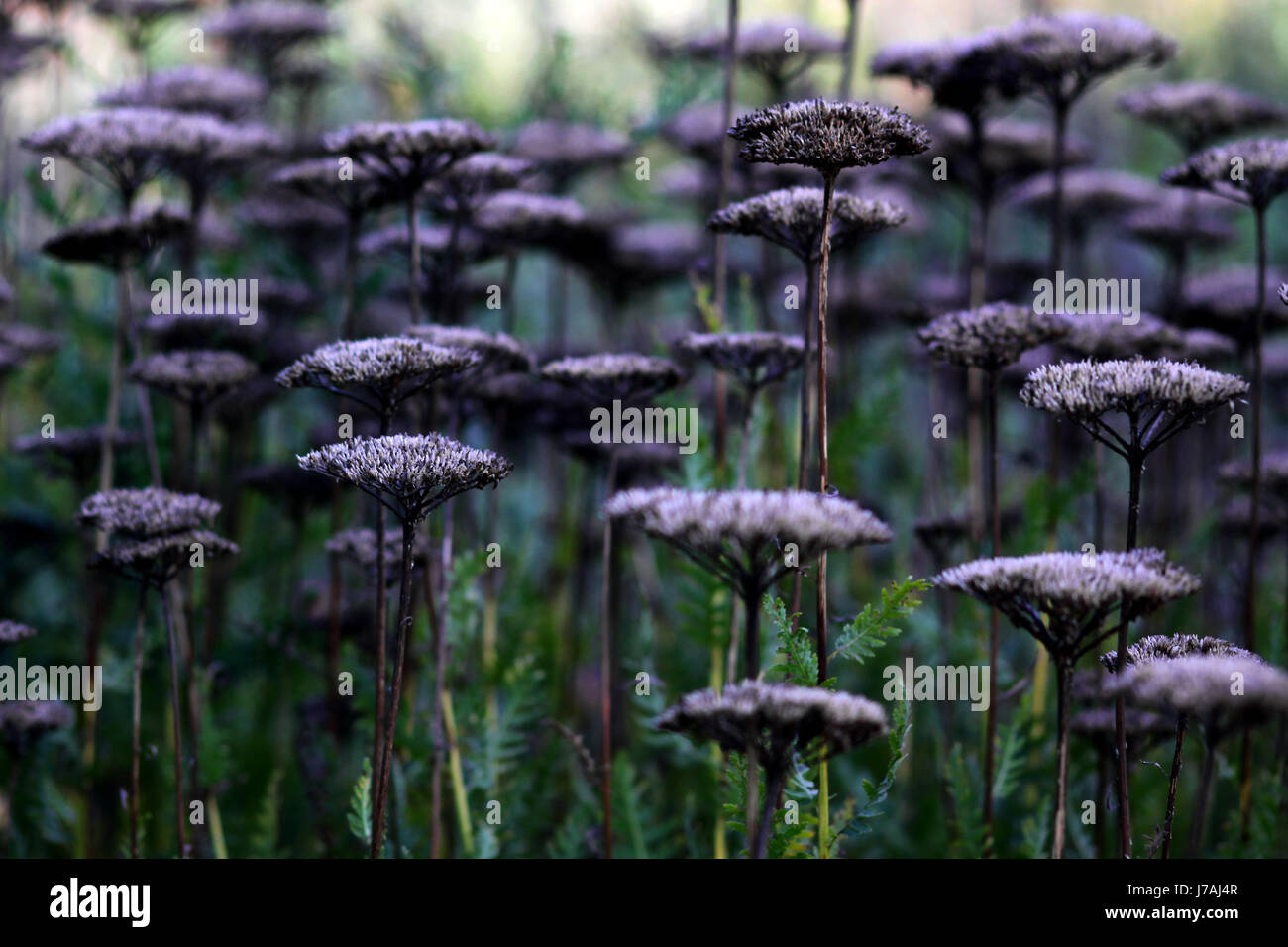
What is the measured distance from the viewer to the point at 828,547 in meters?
3.14

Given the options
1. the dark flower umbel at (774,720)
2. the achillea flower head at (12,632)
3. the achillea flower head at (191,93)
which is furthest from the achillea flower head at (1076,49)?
the achillea flower head at (12,632)

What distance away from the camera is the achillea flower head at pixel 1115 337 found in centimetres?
481

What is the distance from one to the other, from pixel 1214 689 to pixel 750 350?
2.19 m

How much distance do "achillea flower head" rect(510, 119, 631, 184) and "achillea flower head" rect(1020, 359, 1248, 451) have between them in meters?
3.84

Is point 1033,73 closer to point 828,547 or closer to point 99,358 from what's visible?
point 828,547

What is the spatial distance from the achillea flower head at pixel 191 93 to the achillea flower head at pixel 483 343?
2.74 meters

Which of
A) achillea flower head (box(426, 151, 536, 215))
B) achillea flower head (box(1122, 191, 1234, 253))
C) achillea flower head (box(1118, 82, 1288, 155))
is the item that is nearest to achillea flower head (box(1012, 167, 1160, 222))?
achillea flower head (box(1122, 191, 1234, 253))

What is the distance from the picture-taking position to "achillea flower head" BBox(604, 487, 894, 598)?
301 cm

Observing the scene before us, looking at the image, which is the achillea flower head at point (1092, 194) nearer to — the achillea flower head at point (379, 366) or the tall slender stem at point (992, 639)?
the tall slender stem at point (992, 639)

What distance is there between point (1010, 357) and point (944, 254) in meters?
6.26

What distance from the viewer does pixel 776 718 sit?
2.91 m

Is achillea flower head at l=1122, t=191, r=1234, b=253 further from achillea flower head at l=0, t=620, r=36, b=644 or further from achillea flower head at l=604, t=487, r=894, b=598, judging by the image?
achillea flower head at l=0, t=620, r=36, b=644

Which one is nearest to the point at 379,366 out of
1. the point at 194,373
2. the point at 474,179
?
the point at 194,373
